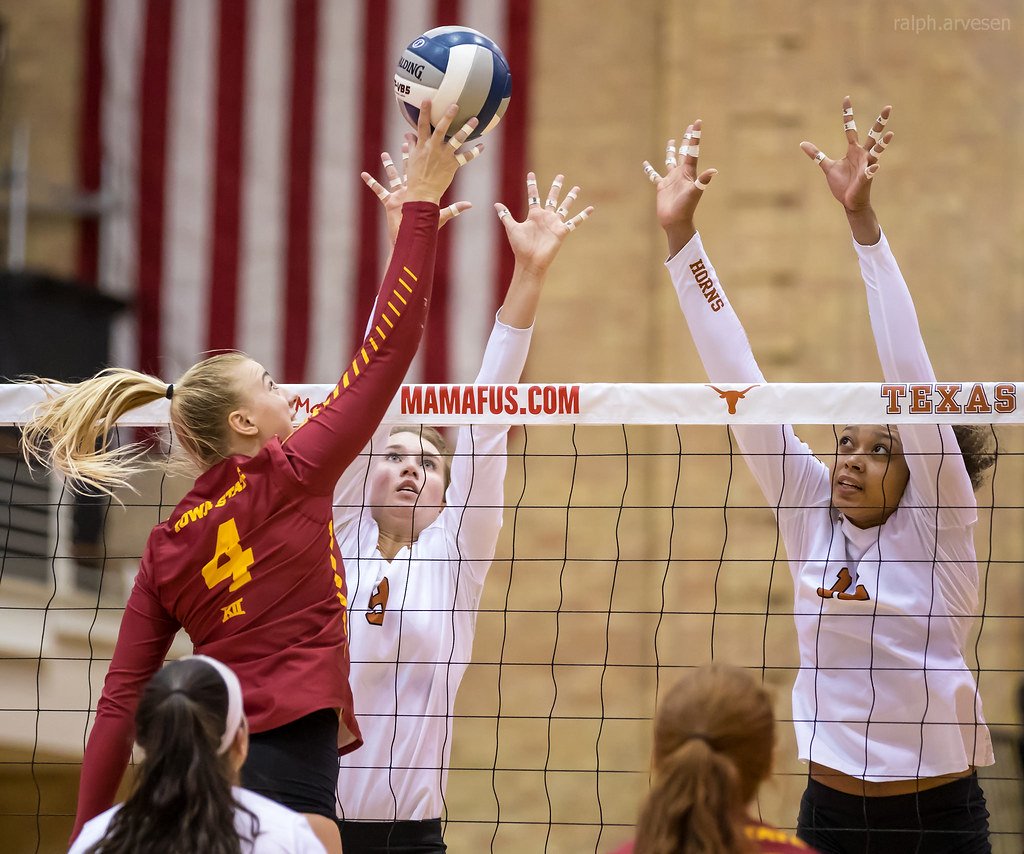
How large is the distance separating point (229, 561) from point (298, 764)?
0.41 meters

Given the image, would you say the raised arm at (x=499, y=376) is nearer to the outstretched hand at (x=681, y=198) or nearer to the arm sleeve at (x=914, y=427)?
the outstretched hand at (x=681, y=198)

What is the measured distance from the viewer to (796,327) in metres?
7.39

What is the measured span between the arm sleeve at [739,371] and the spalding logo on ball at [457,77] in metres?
0.65

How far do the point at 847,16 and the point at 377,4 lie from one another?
2740mm

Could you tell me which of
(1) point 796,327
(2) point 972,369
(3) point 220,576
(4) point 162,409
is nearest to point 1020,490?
(2) point 972,369

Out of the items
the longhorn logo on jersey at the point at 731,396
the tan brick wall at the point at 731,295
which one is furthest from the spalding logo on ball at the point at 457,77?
the tan brick wall at the point at 731,295

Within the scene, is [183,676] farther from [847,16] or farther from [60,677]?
[847,16]

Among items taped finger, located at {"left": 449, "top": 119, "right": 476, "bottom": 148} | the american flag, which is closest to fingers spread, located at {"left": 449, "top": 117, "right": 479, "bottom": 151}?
taped finger, located at {"left": 449, "top": 119, "right": 476, "bottom": 148}

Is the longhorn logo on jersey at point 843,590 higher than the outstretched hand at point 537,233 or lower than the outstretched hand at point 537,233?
lower

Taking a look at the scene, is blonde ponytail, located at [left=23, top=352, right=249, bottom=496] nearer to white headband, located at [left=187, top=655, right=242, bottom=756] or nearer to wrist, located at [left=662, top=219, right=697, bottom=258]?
white headband, located at [left=187, top=655, right=242, bottom=756]

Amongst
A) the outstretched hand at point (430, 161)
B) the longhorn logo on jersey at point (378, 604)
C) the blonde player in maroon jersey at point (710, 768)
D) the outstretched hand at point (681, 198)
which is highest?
the outstretched hand at point (681, 198)

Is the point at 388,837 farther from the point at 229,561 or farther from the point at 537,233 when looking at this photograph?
the point at 537,233

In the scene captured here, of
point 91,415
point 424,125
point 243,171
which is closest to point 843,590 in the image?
point 424,125

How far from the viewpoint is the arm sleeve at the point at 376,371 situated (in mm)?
2611
